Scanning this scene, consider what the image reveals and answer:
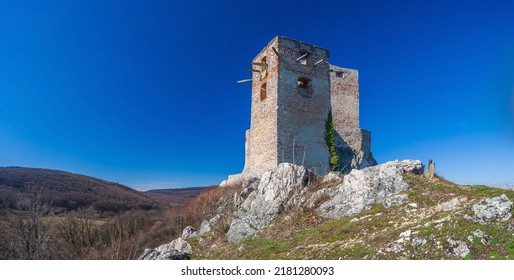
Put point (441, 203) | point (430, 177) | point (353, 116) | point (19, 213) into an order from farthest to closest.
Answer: point (353, 116) < point (19, 213) < point (430, 177) < point (441, 203)

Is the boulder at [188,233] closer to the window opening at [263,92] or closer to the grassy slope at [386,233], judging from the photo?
the grassy slope at [386,233]

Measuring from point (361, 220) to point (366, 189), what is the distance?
5.82 ft

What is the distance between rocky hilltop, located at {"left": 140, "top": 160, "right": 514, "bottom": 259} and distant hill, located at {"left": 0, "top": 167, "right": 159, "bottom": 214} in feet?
67.5

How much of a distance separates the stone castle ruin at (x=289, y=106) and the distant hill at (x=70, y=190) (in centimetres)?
1920

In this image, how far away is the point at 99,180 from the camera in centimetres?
4206

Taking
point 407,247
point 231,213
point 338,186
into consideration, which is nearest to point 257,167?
point 231,213

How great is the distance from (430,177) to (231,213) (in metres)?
8.31

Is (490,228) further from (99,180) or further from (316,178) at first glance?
(99,180)

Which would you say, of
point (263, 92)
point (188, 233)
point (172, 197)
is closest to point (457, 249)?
point (188, 233)

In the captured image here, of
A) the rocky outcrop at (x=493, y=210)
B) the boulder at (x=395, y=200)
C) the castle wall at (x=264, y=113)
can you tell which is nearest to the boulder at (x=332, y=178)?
the boulder at (x=395, y=200)

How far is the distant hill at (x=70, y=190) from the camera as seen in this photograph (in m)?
28.7

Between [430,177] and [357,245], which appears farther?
[430,177]

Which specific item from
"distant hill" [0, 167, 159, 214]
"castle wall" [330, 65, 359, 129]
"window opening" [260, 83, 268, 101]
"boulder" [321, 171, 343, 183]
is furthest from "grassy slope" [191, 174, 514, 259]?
"distant hill" [0, 167, 159, 214]

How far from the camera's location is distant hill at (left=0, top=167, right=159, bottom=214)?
28.7m
